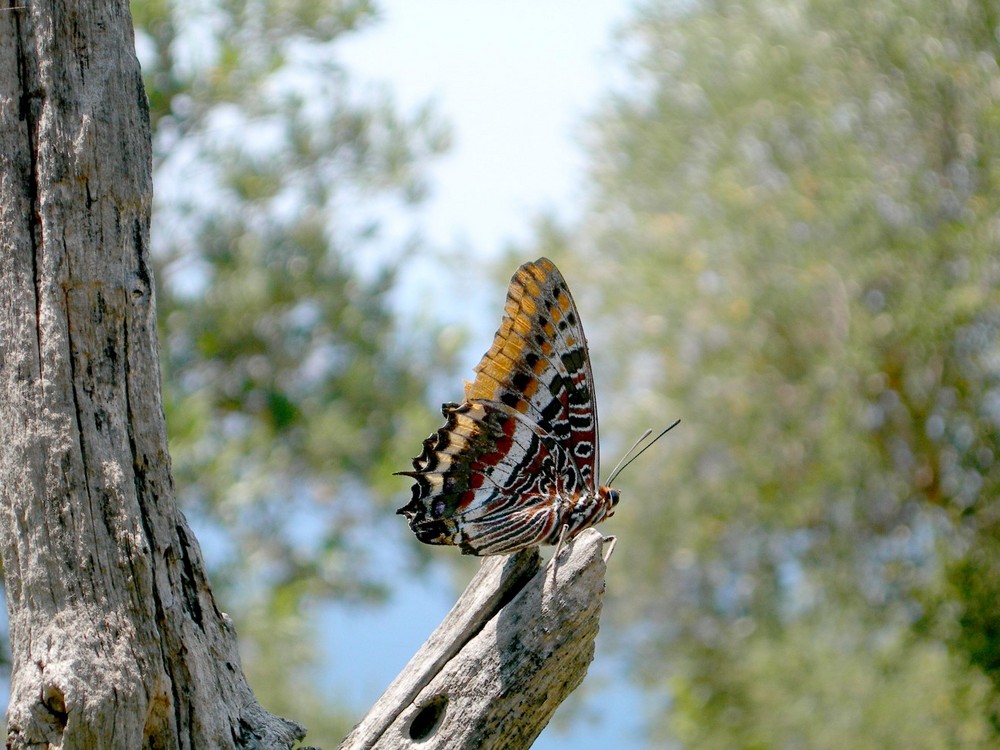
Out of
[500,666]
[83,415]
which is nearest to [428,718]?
[500,666]

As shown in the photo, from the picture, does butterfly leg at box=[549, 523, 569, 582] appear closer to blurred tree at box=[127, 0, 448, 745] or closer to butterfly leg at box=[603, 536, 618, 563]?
butterfly leg at box=[603, 536, 618, 563]

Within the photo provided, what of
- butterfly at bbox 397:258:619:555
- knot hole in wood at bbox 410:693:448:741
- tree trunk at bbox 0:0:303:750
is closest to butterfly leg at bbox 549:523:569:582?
butterfly at bbox 397:258:619:555

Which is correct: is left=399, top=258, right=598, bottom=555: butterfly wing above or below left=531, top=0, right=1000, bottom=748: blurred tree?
below

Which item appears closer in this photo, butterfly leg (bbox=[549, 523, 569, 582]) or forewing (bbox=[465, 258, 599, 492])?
butterfly leg (bbox=[549, 523, 569, 582])

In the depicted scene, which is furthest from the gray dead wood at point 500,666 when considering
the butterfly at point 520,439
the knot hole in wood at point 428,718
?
the butterfly at point 520,439

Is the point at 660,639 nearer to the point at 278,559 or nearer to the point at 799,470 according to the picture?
the point at 799,470

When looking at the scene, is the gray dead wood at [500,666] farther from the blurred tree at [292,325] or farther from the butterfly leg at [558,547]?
the blurred tree at [292,325]

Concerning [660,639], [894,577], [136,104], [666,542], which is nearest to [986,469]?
[894,577]

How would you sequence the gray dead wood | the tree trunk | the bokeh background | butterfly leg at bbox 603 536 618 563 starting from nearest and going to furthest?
1. the tree trunk
2. the gray dead wood
3. butterfly leg at bbox 603 536 618 563
4. the bokeh background
